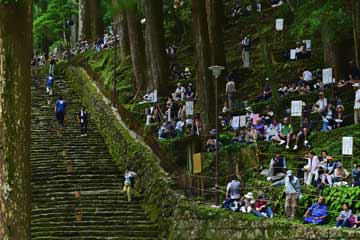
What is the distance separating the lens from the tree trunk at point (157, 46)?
3030cm

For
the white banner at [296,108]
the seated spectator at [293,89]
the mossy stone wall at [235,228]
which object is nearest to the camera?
the mossy stone wall at [235,228]

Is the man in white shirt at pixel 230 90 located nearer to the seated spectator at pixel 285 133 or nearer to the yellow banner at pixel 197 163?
the seated spectator at pixel 285 133

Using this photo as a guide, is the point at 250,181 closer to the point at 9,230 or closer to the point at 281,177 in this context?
the point at 281,177

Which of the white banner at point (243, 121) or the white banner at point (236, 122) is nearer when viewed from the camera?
the white banner at point (243, 121)

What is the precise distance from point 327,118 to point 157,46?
32.1 feet

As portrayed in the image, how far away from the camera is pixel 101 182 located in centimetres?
2442

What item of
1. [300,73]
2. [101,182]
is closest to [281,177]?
[101,182]

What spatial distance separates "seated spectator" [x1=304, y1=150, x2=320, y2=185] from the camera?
717 inches

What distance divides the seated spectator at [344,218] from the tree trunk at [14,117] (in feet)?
24.7

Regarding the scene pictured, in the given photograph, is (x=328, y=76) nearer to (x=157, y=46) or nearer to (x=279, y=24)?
(x=279, y=24)

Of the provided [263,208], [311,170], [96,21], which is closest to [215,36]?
[311,170]

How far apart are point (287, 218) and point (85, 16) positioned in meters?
31.0

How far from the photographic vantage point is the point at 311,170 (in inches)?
723

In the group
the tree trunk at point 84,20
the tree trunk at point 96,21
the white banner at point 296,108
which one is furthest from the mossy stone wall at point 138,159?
the tree trunk at point 84,20
